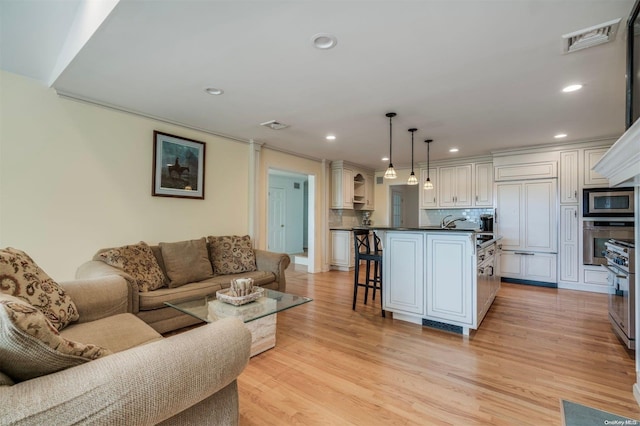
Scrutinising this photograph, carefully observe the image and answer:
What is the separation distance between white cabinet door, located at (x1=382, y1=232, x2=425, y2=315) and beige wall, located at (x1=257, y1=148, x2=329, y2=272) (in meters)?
2.21

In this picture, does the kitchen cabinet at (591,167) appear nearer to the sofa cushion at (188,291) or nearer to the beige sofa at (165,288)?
the beige sofa at (165,288)

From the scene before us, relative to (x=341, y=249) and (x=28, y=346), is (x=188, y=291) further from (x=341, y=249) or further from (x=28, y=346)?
(x=341, y=249)

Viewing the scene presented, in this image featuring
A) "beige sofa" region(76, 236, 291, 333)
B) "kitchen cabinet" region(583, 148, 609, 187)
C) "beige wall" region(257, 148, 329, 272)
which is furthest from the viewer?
"beige wall" region(257, 148, 329, 272)

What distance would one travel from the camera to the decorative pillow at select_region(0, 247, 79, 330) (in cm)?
162

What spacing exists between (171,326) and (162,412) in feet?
7.04

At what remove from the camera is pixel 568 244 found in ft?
15.7

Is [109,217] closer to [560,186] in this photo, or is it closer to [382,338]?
[382,338]

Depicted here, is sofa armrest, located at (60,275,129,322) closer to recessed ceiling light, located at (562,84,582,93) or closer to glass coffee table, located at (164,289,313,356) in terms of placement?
glass coffee table, located at (164,289,313,356)

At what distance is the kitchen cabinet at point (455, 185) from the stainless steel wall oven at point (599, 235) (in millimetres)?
1842

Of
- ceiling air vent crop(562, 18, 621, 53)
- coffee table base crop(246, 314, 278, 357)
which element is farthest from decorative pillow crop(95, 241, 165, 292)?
ceiling air vent crop(562, 18, 621, 53)

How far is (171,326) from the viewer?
2.87 m

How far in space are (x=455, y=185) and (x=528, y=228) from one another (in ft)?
4.99

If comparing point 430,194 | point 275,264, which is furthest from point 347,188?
point 275,264

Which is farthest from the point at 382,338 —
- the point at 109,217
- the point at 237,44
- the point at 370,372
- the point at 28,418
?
the point at 109,217
